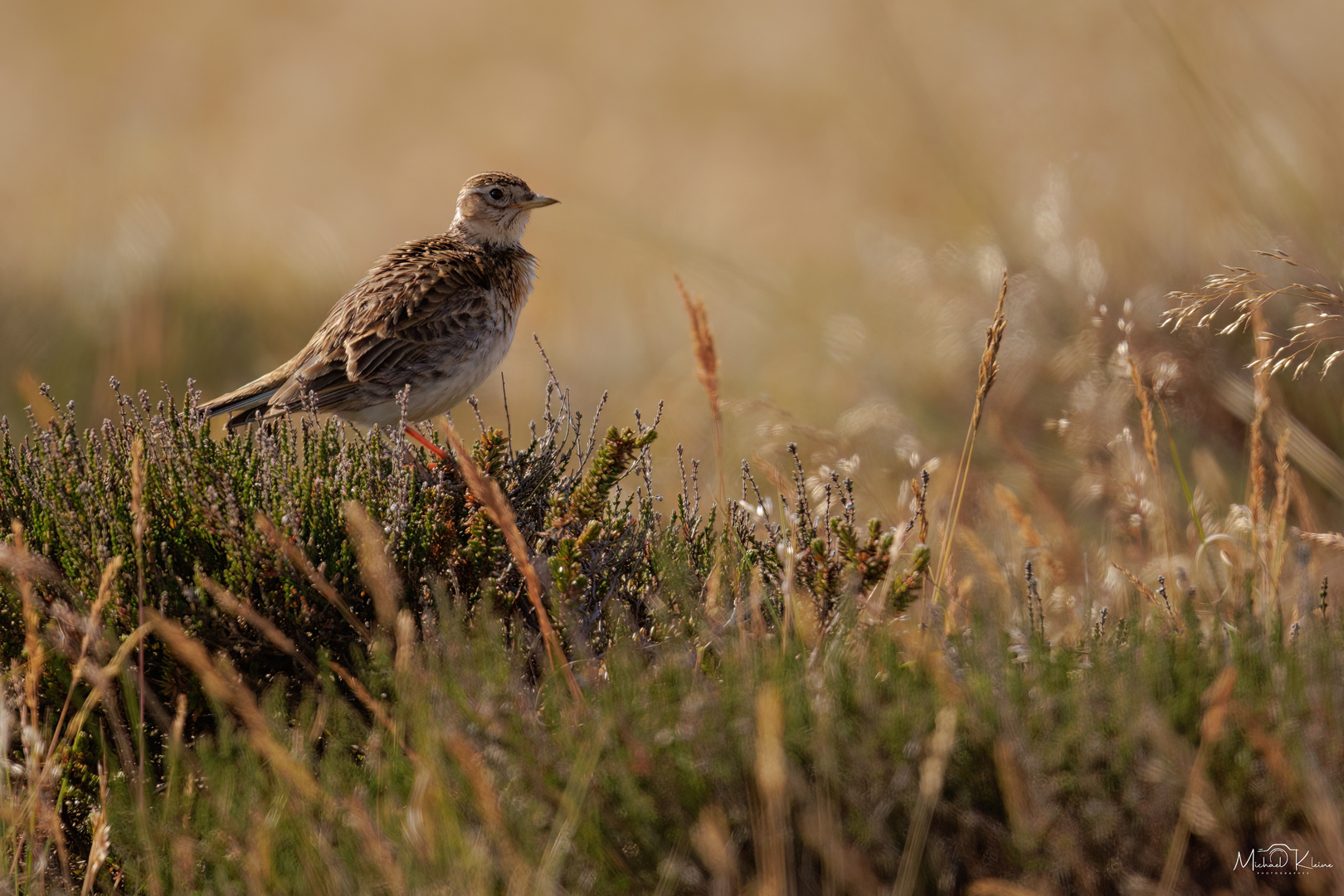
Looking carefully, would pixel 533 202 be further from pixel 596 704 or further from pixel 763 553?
pixel 596 704

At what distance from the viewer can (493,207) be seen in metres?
5.78

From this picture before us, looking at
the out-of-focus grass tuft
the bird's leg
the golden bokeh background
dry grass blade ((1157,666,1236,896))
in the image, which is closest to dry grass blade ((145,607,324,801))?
the out-of-focus grass tuft

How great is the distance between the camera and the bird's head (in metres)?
5.78

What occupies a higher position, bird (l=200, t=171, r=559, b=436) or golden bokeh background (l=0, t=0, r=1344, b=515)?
golden bokeh background (l=0, t=0, r=1344, b=515)

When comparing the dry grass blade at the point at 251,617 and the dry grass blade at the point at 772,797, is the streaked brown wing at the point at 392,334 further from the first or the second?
the dry grass blade at the point at 772,797

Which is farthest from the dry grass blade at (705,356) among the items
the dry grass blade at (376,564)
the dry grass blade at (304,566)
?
the dry grass blade at (304,566)

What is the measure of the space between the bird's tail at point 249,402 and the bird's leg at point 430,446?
2.03ft

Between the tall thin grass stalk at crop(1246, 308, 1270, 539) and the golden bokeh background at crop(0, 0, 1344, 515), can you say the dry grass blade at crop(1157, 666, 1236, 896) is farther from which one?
the golden bokeh background at crop(0, 0, 1344, 515)

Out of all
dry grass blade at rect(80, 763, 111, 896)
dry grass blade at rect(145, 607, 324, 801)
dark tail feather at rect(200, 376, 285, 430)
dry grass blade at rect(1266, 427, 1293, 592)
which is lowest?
dry grass blade at rect(80, 763, 111, 896)

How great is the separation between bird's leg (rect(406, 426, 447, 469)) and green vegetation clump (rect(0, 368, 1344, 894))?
1.16 ft

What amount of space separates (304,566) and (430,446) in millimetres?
1189

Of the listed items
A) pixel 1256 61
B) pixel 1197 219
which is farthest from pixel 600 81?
pixel 1197 219

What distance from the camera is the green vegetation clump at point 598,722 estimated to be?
84.6 inches

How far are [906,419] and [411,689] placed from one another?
5666 mm
